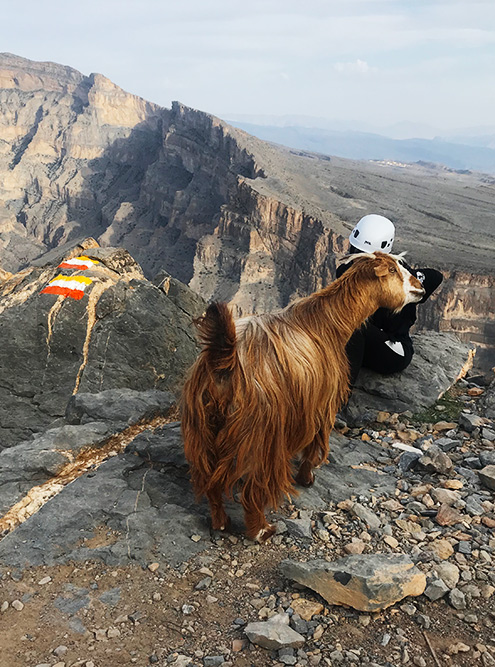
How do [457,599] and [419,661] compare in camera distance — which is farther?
[457,599]

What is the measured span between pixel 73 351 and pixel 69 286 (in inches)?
51.2

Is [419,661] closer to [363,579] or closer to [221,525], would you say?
[363,579]

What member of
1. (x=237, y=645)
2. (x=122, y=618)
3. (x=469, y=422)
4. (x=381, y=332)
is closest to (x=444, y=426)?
(x=469, y=422)

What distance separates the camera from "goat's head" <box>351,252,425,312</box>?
491cm

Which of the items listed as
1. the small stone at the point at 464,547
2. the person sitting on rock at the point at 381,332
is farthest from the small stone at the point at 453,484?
the person sitting on rock at the point at 381,332

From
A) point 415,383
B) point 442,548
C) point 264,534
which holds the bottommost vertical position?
point 264,534

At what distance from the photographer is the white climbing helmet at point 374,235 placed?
7500mm

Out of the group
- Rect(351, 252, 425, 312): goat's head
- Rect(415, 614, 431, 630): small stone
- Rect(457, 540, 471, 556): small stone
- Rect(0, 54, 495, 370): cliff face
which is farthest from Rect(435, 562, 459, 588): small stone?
Rect(0, 54, 495, 370): cliff face

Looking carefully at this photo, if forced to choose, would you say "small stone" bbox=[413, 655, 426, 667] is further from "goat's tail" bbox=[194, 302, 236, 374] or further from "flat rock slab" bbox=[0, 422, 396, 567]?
"goat's tail" bbox=[194, 302, 236, 374]

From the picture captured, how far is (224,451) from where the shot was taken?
169 inches

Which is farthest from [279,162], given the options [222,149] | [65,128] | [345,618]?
[345,618]

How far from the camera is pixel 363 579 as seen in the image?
3605 millimetres

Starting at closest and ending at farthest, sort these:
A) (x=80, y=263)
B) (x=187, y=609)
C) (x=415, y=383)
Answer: (x=187, y=609), (x=415, y=383), (x=80, y=263)

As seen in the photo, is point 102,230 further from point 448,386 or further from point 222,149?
point 448,386
